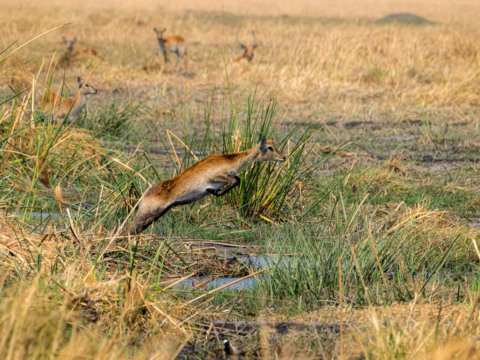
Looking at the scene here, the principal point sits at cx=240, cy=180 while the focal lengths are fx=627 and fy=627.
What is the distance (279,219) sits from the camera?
4754mm

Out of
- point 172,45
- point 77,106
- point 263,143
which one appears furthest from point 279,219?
point 172,45

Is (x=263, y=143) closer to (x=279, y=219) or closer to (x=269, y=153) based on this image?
(x=269, y=153)

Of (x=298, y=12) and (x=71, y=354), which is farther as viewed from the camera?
(x=298, y=12)

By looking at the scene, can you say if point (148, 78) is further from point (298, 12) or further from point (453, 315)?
point (298, 12)

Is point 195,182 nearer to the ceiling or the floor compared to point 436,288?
nearer to the ceiling

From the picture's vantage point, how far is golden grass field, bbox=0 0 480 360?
2.73m

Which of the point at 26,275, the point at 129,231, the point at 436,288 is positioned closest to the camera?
the point at 26,275

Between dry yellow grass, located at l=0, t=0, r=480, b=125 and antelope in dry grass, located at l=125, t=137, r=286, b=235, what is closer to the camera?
antelope in dry grass, located at l=125, t=137, r=286, b=235

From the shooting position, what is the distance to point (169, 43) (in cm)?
1650

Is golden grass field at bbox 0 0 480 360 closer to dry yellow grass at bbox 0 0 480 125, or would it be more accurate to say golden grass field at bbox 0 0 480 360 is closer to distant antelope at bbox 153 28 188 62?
dry yellow grass at bbox 0 0 480 125

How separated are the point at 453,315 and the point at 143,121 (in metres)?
6.53

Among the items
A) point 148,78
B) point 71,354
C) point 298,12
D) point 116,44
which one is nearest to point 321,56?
point 148,78

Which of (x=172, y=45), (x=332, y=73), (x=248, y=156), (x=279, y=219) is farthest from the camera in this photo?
(x=172, y=45)

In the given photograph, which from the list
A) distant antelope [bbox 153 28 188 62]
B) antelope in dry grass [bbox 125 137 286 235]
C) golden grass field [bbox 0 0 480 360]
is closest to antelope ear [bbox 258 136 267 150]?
antelope in dry grass [bbox 125 137 286 235]
